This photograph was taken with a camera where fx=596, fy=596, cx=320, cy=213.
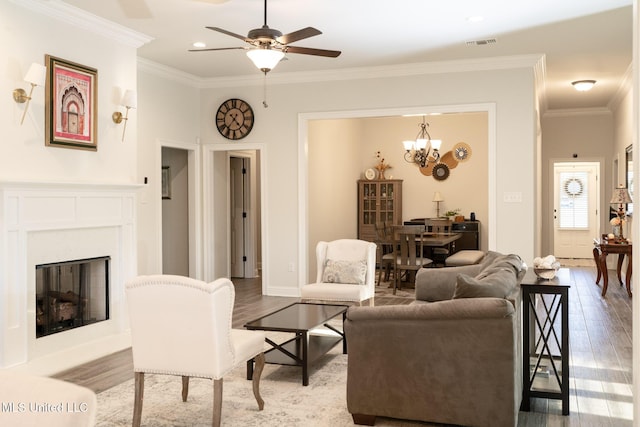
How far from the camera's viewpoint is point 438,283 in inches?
186

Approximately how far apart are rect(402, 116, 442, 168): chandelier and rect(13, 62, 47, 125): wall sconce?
5.87 meters

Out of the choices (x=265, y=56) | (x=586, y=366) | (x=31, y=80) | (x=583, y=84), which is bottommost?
(x=586, y=366)

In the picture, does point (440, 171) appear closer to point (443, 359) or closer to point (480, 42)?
point (480, 42)

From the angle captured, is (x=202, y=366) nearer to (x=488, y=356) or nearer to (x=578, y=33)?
(x=488, y=356)

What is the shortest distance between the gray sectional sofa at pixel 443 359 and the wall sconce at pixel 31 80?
9.86 feet

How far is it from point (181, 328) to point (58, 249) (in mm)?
2324

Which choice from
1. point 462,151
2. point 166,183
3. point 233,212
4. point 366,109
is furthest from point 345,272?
point 462,151

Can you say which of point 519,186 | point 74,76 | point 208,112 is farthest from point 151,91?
point 519,186

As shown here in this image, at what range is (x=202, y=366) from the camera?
3.13 meters

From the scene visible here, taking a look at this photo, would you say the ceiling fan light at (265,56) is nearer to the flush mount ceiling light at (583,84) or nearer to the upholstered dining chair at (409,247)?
the upholstered dining chair at (409,247)

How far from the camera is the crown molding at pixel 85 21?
4758 mm

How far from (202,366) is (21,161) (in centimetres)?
254

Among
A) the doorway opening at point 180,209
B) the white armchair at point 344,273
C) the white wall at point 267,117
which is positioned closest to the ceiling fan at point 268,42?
the white wall at point 267,117

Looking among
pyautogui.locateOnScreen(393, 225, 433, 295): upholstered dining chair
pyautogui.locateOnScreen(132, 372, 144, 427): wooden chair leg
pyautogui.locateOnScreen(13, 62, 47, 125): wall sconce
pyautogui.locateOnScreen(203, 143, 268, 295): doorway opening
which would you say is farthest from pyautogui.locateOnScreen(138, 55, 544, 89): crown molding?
pyautogui.locateOnScreen(132, 372, 144, 427): wooden chair leg
